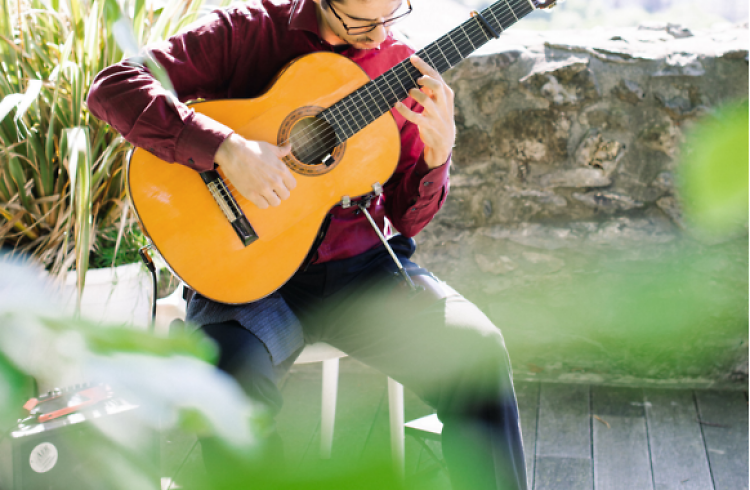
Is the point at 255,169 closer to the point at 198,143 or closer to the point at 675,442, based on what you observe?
the point at 198,143

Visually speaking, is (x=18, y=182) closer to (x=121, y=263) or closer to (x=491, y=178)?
(x=121, y=263)

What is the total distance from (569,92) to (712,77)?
0.43 meters


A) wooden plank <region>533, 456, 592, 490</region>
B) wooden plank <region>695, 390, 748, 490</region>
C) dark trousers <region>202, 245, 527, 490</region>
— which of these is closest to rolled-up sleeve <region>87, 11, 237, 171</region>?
dark trousers <region>202, 245, 527, 490</region>

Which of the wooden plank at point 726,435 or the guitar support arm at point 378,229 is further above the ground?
the guitar support arm at point 378,229

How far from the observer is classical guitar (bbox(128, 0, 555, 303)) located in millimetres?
1193

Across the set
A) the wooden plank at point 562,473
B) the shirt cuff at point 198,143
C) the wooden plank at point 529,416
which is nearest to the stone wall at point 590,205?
the wooden plank at point 529,416

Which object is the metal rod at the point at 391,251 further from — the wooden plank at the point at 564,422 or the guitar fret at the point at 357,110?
the wooden plank at the point at 564,422

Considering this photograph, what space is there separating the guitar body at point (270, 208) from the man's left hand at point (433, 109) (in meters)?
0.10

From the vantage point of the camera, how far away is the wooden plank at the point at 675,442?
5.32 ft

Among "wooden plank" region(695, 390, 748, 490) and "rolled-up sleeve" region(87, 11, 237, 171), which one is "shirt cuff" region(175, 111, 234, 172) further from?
"wooden plank" region(695, 390, 748, 490)

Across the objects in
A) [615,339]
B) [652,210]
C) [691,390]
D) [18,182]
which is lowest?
[691,390]

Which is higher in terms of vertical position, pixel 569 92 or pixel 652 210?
pixel 569 92

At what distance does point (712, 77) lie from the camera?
73.7 inches

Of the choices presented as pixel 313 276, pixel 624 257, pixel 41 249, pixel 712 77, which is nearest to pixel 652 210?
pixel 624 257
